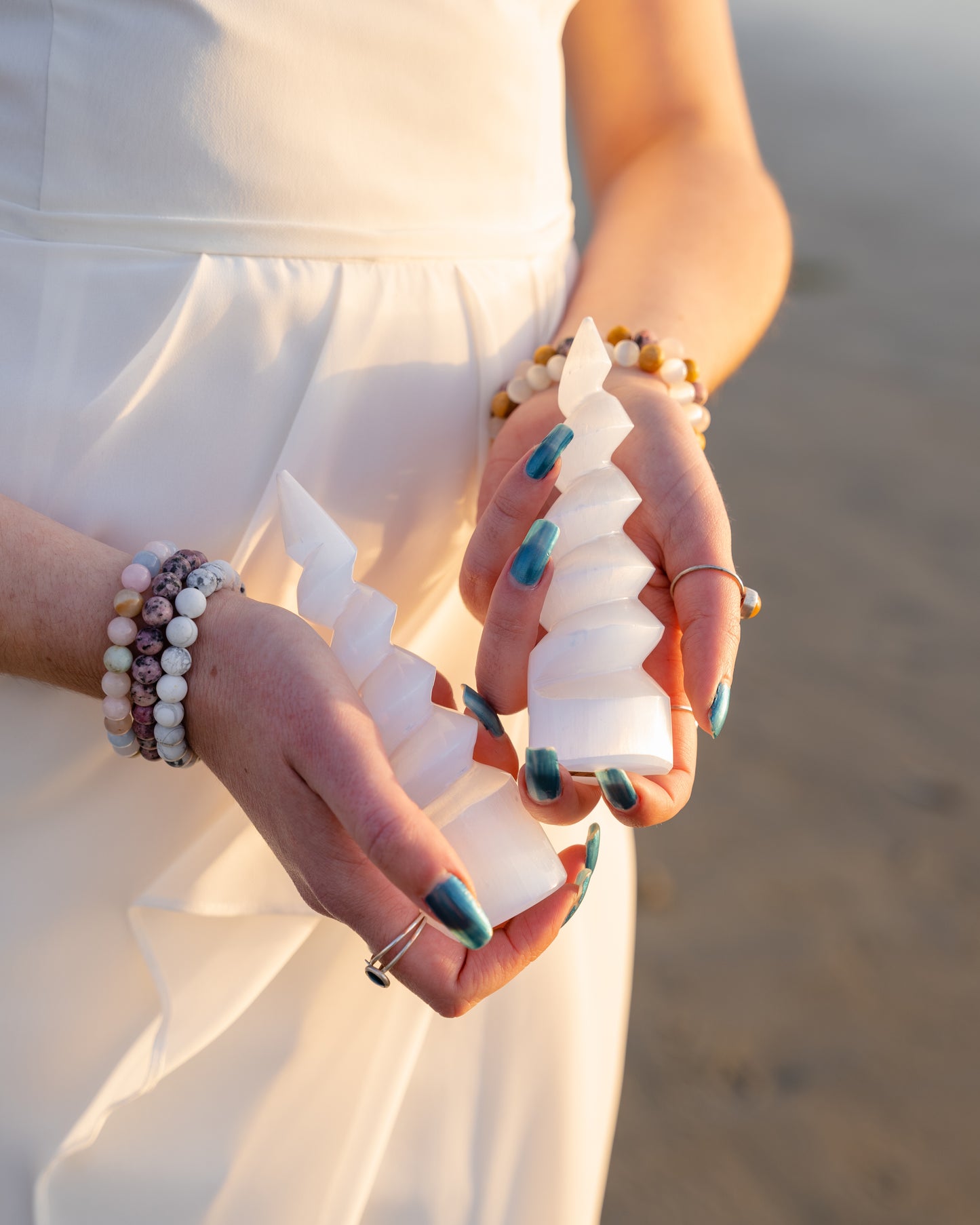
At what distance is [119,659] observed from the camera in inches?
30.0

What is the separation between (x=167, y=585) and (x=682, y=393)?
57 centimetres

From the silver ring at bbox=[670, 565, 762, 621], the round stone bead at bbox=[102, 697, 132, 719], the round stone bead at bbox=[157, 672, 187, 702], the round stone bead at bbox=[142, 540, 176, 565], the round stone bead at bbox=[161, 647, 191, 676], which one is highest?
the silver ring at bbox=[670, 565, 762, 621]

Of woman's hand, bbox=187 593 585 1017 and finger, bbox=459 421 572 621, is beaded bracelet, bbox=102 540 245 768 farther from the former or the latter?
finger, bbox=459 421 572 621

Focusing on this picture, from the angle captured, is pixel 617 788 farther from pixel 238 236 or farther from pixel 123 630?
pixel 238 236

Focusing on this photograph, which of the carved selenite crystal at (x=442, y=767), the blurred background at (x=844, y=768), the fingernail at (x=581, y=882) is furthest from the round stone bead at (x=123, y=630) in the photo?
the blurred background at (x=844, y=768)

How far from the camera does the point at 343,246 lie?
37.5 inches

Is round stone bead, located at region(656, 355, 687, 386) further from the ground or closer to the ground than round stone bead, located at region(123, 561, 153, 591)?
further from the ground

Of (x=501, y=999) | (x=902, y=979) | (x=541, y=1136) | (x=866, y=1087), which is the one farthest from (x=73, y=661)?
(x=902, y=979)

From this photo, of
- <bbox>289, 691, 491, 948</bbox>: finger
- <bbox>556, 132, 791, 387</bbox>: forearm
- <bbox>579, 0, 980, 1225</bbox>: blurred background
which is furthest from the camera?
<bbox>579, 0, 980, 1225</bbox>: blurred background

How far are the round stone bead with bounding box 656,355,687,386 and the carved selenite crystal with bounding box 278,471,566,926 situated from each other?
0.42 meters

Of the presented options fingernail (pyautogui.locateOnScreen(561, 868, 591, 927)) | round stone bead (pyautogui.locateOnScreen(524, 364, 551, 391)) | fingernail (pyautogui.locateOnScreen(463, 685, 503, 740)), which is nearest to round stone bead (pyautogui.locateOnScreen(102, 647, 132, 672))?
fingernail (pyautogui.locateOnScreen(463, 685, 503, 740))

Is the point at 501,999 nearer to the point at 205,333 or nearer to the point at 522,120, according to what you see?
the point at 205,333

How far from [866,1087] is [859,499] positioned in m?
2.13

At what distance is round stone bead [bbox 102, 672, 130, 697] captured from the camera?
30.3 inches
